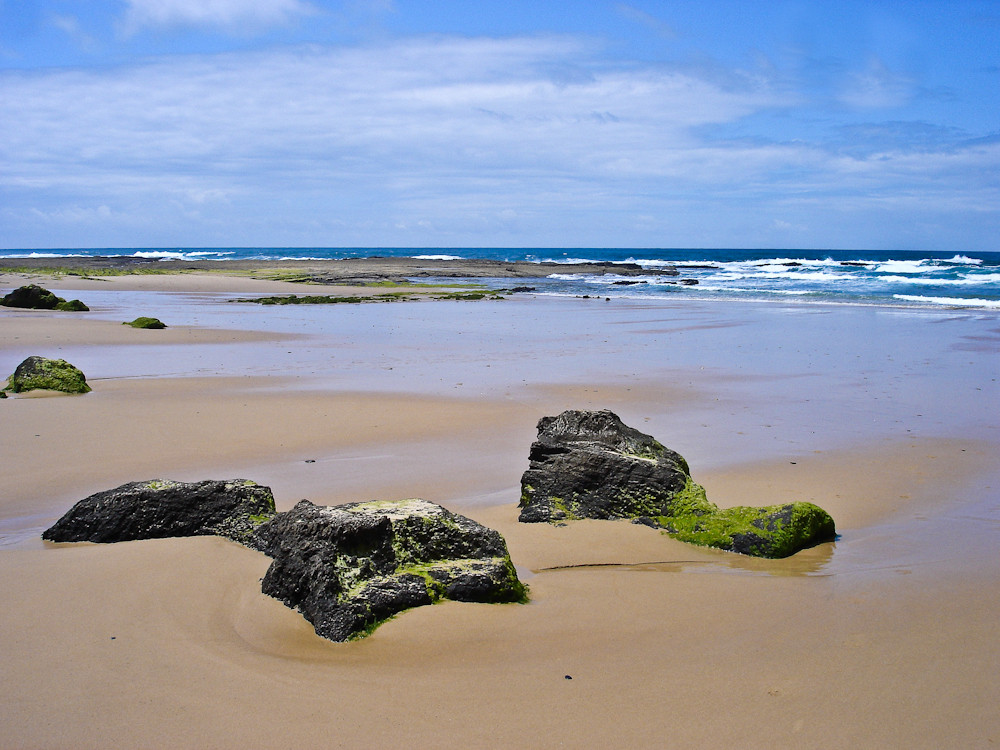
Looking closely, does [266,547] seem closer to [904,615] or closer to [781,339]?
[904,615]

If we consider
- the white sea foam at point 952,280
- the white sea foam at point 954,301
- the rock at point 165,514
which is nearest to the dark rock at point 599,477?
the rock at point 165,514

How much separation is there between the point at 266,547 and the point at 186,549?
→ 50 cm

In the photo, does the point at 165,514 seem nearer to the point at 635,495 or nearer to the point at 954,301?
the point at 635,495

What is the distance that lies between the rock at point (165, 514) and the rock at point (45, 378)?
5982 millimetres

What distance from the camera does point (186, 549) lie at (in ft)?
16.3

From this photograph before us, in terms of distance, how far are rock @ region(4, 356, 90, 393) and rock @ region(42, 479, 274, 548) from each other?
5982 mm

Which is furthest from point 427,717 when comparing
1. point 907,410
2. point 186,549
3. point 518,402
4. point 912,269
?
point 912,269

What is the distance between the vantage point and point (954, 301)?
34000 mm

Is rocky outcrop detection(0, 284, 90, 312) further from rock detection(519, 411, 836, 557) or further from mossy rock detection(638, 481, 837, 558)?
mossy rock detection(638, 481, 837, 558)

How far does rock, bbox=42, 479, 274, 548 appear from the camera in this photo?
17.1 ft

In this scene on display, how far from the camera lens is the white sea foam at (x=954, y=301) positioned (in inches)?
1257

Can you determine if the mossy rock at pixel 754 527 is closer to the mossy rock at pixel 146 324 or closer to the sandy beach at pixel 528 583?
the sandy beach at pixel 528 583

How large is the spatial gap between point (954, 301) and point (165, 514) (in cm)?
3588

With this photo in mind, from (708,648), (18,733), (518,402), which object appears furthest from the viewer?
(518,402)
